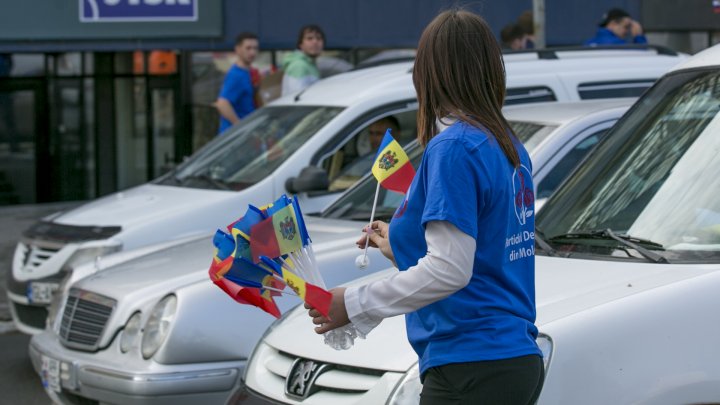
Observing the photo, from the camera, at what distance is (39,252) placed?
26.3ft

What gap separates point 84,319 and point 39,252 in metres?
2.39

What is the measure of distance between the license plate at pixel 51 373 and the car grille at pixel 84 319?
0.37 ft

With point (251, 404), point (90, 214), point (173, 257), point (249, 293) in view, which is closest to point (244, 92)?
point (90, 214)

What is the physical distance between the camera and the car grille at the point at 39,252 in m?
7.95

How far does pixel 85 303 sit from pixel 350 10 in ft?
37.7

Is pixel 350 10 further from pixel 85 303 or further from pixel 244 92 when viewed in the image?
pixel 85 303

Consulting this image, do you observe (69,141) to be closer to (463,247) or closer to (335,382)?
(335,382)

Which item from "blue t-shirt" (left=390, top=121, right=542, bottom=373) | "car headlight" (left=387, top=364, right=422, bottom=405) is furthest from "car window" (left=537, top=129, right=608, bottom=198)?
"blue t-shirt" (left=390, top=121, right=542, bottom=373)

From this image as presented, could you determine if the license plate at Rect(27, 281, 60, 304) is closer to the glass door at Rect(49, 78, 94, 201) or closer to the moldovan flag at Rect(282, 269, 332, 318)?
the moldovan flag at Rect(282, 269, 332, 318)

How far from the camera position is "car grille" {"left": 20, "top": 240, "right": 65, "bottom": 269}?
7945 millimetres

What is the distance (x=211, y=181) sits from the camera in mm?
7867

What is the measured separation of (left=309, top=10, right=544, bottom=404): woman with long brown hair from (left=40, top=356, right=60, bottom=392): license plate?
3.05 metres

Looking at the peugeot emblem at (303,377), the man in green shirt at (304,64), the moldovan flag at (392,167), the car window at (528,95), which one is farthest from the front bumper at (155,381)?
the man in green shirt at (304,64)

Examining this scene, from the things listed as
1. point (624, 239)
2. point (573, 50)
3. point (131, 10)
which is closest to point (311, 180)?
point (573, 50)
